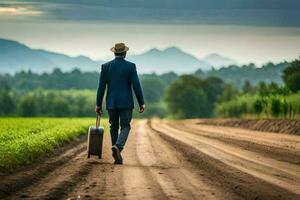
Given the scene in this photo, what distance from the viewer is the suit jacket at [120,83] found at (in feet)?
57.5

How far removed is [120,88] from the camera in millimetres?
17688

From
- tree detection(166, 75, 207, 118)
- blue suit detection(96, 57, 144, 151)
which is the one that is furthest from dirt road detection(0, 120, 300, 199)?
tree detection(166, 75, 207, 118)

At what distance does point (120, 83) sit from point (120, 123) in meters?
0.90

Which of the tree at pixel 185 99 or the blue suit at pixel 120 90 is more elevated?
the tree at pixel 185 99

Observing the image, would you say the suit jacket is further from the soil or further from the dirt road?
the soil

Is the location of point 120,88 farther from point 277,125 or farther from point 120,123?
point 277,125

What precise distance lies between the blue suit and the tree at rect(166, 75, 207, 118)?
140448 mm

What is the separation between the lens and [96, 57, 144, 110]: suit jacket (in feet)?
57.5

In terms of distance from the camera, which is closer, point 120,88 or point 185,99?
point 120,88

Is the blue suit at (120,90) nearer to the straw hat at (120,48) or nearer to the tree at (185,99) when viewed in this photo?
the straw hat at (120,48)

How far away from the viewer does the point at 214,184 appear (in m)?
12.3

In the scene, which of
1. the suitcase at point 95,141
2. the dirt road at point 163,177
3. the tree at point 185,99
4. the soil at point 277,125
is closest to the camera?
the dirt road at point 163,177

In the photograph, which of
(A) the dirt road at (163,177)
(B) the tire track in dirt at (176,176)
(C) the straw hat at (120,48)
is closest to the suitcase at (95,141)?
(A) the dirt road at (163,177)

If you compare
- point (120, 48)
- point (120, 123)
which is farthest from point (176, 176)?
point (120, 48)
